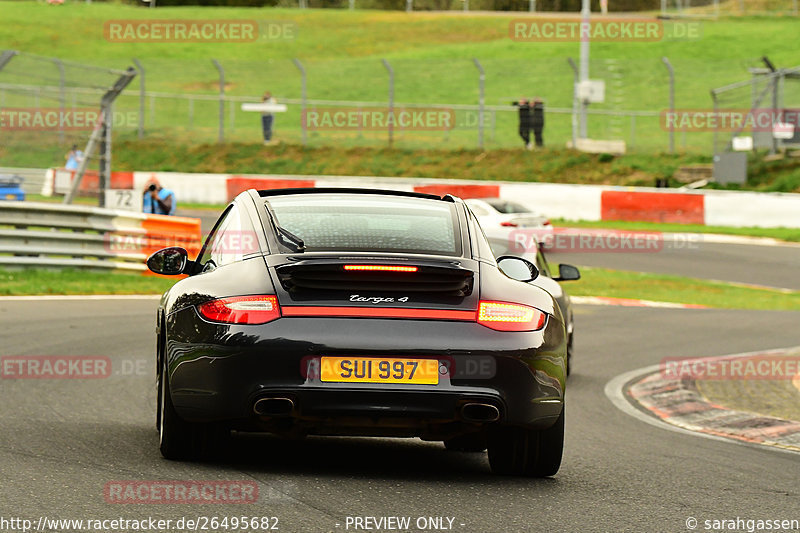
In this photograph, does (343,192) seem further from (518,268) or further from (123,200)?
(123,200)

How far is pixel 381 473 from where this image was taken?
6.76m

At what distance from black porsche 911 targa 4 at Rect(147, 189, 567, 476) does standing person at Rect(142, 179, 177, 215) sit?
16039 mm

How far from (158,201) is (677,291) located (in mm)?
8469

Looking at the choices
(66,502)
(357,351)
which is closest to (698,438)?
(357,351)

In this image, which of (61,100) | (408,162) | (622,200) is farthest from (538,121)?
(61,100)

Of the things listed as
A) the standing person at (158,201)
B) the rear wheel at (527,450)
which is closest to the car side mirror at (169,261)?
the rear wheel at (527,450)

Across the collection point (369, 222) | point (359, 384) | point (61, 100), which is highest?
point (61, 100)

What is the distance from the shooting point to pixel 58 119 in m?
25.4

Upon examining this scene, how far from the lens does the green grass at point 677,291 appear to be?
20812 mm

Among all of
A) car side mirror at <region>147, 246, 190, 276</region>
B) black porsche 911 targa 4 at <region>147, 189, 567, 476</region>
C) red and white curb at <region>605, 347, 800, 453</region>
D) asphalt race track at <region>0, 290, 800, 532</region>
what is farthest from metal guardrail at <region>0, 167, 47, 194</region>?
black porsche 911 targa 4 at <region>147, 189, 567, 476</region>

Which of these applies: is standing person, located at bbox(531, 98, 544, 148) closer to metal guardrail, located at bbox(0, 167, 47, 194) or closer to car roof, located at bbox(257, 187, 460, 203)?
metal guardrail, located at bbox(0, 167, 47, 194)

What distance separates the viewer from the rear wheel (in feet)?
22.3

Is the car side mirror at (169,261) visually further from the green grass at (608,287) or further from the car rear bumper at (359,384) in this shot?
the green grass at (608,287)

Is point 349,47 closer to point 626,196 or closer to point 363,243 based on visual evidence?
point 626,196
